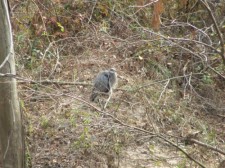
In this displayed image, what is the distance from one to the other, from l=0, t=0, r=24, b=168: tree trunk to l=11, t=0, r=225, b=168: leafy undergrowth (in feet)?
0.63

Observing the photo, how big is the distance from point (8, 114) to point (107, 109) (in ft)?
4.89

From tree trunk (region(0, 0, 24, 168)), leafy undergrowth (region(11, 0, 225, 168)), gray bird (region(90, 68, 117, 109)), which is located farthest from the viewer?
gray bird (region(90, 68, 117, 109))

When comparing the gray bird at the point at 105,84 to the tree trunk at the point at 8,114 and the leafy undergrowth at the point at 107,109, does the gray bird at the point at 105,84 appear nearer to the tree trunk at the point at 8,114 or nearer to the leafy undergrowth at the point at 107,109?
the leafy undergrowth at the point at 107,109

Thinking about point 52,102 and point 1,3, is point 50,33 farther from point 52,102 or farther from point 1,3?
point 1,3

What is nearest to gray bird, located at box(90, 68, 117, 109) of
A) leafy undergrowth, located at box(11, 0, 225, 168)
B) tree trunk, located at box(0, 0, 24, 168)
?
leafy undergrowth, located at box(11, 0, 225, 168)

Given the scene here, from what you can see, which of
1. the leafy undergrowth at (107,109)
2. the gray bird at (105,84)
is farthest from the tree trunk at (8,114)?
the gray bird at (105,84)

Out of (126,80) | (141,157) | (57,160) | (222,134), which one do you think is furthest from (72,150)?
(222,134)

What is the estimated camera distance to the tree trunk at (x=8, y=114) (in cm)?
279

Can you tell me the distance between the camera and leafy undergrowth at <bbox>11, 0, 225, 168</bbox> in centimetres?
391

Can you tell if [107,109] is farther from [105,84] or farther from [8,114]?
[8,114]

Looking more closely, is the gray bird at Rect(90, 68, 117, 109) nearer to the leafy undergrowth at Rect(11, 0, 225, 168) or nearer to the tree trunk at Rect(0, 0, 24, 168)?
the leafy undergrowth at Rect(11, 0, 225, 168)

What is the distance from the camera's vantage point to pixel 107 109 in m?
4.35

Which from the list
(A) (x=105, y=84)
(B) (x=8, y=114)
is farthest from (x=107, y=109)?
(B) (x=8, y=114)

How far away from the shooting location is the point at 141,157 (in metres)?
4.17
